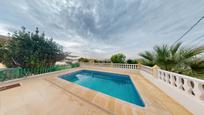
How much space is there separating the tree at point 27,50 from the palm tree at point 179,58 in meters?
8.35

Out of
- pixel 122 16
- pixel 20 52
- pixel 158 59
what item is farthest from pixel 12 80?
pixel 122 16

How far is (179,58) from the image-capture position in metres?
3.63

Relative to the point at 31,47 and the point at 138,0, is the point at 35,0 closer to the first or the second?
the point at 31,47

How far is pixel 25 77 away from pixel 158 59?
8920mm

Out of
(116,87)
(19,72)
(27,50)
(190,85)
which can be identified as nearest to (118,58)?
(116,87)

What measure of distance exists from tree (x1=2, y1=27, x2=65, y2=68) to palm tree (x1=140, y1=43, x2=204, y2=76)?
835 centimetres

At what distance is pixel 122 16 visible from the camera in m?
8.41

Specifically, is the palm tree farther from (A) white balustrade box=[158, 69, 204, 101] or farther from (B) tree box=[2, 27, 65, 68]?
(B) tree box=[2, 27, 65, 68]

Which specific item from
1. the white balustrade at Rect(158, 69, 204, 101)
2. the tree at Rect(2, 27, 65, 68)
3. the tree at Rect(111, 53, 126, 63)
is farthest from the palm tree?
the tree at Rect(2, 27, 65, 68)

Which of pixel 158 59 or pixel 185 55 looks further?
pixel 158 59

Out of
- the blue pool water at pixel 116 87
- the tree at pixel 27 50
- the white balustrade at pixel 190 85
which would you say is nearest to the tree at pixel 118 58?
the blue pool water at pixel 116 87

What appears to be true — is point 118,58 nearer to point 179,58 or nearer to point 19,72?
point 179,58

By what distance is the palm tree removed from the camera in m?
2.84

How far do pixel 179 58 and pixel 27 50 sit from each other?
964cm
